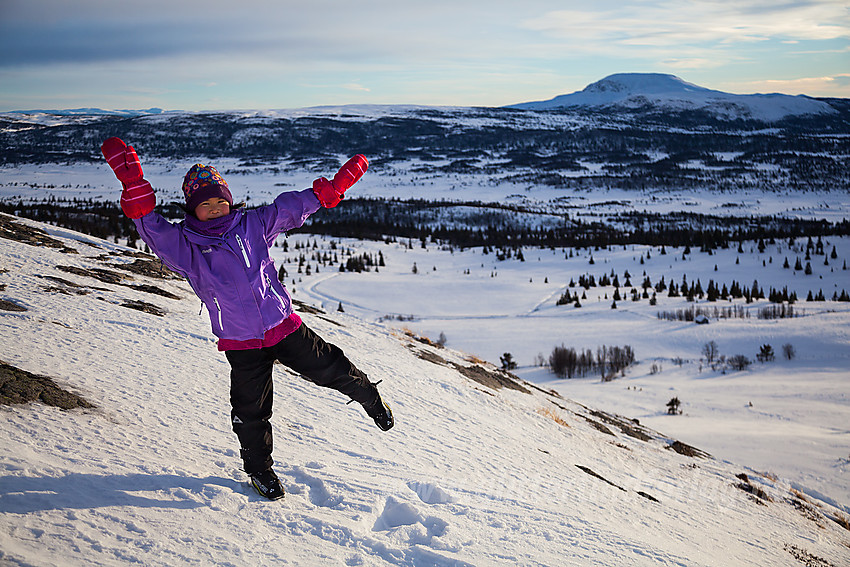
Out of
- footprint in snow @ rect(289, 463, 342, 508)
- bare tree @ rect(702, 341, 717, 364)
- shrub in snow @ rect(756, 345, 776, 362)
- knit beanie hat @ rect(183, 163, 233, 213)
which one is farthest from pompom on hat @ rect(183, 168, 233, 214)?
shrub in snow @ rect(756, 345, 776, 362)

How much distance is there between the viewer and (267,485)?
2.90 meters

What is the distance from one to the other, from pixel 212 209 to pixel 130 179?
40 centimetres

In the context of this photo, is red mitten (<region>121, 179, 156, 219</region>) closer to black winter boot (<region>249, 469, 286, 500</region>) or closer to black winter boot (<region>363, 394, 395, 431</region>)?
black winter boot (<region>249, 469, 286, 500</region>)

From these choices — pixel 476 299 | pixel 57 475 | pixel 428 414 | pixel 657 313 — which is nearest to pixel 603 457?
pixel 428 414

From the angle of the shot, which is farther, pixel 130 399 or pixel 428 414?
pixel 428 414

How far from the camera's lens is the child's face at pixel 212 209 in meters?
2.74

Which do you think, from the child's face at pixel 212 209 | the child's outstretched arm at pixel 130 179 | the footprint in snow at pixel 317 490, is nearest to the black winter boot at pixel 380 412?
the footprint in snow at pixel 317 490

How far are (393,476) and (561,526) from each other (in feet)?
3.49

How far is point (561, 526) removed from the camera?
132 inches

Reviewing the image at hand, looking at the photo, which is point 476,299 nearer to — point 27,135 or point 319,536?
point 319,536

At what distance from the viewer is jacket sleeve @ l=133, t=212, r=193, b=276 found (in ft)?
8.39

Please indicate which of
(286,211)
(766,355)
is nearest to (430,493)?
(286,211)

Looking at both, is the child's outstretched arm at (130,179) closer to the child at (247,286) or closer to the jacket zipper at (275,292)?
the child at (247,286)

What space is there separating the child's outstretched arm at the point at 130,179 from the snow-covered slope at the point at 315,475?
130 centimetres
